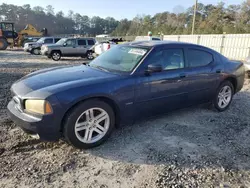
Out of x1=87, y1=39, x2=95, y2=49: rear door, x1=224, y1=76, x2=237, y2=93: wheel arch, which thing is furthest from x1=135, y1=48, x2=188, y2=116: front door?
x1=87, y1=39, x2=95, y2=49: rear door

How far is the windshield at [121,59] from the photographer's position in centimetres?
375

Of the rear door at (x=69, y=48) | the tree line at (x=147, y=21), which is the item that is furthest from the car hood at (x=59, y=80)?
the tree line at (x=147, y=21)

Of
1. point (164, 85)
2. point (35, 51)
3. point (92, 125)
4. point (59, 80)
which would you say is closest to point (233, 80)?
point (164, 85)

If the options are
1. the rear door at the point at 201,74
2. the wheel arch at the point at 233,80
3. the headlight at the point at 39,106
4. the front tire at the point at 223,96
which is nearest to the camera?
the headlight at the point at 39,106

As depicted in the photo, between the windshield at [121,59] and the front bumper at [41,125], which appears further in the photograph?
the windshield at [121,59]

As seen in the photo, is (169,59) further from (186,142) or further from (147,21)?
(147,21)

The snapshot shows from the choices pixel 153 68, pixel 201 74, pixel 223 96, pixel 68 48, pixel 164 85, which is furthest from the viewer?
pixel 68 48

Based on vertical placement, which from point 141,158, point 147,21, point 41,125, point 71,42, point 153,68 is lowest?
point 141,158

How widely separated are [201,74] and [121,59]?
1698 mm

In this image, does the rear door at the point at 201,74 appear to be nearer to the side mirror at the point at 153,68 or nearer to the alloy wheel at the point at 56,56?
the side mirror at the point at 153,68

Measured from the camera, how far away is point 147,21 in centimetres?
6738

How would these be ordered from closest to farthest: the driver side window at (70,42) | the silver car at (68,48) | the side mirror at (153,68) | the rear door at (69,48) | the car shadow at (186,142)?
the car shadow at (186,142) → the side mirror at (153,68) → the silver car at (68,48) → the rear door at (69,48) → the driver side window at (70,42)

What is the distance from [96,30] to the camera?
99250 mm

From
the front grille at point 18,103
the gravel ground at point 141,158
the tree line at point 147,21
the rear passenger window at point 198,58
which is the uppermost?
the tree line at point 147,21
